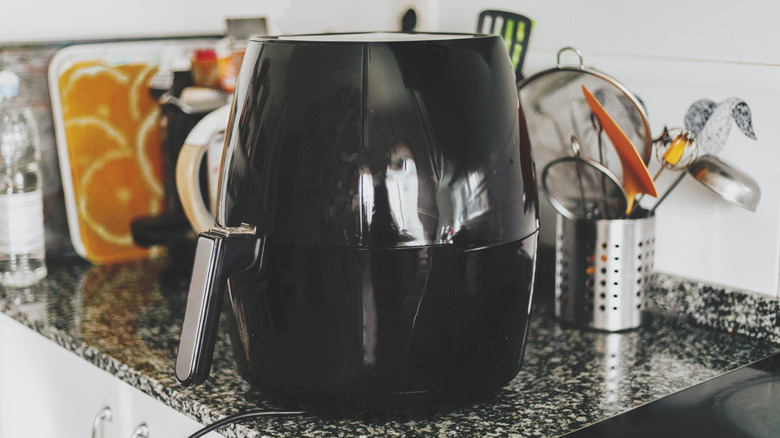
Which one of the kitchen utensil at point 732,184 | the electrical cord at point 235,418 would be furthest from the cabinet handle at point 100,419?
the kitchen utensil at point 732,184

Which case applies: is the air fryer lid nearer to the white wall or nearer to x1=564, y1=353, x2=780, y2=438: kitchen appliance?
x1=564, y1=353, x2=780, y2=438: kitchen appliance

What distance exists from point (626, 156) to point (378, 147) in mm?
363

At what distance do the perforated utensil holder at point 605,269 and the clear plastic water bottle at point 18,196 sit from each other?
0.76m

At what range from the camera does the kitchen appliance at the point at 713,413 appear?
77 cm

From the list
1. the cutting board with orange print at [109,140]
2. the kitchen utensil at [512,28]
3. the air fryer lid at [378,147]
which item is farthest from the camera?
the cutting board with orange print at [109,140]

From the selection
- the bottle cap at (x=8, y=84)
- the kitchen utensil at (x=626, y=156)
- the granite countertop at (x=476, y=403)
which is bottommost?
the granite countertop at (x=476, y=403)

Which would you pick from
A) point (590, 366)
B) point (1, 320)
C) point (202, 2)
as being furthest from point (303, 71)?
point (202, 2)

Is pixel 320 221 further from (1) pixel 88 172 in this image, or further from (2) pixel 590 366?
(1) pixel 88 172

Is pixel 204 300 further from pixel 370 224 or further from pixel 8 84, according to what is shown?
pixel 8 84

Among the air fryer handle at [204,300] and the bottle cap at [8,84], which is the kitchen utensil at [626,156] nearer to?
the air fryer handle at [204,300]

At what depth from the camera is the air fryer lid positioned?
0.69 m

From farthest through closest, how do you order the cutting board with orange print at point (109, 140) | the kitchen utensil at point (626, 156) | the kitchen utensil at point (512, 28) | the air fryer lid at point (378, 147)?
the cutting board with orange print at point (109, 140) < the kitchen utensil at point (512, 28) < the kitchen utensil at point (626, 156) < the air fryer lid at point (378, 147)

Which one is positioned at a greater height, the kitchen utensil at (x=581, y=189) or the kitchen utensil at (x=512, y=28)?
the kitchen utensil at (x=512, y=28)

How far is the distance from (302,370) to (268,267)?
96 mm
